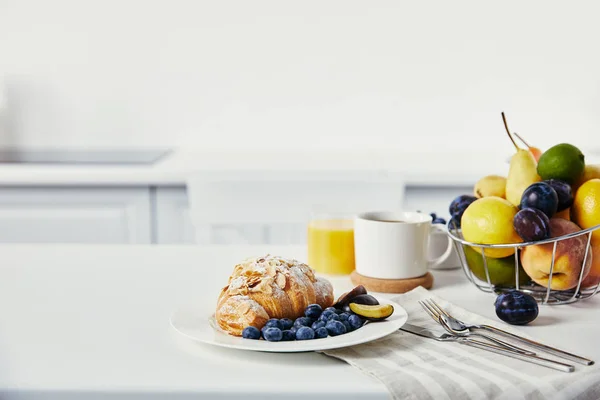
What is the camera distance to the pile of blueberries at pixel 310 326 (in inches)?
30.4

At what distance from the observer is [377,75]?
8.98 feet

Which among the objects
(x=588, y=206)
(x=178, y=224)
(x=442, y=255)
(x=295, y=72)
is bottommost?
(x=178, y=224)

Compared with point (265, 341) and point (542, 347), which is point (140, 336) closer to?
point (265, 341)


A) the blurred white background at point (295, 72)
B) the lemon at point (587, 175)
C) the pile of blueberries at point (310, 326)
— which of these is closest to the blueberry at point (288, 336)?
the pile of blueberries at point (310, 326)

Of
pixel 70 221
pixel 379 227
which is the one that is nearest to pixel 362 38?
pixel 70 221

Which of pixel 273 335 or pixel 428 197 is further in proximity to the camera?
pixel 428 197

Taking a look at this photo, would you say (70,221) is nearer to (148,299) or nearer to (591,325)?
(148,299)

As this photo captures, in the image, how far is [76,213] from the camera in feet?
7.36

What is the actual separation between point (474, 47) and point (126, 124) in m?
1.32

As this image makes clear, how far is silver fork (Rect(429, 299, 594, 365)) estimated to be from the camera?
746mm

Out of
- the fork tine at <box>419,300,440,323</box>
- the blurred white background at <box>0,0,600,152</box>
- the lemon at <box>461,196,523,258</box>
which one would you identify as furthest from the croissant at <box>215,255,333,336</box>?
the blurred white background at <box>0,0,600,152</box>

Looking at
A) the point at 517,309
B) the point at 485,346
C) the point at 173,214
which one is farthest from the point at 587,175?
the point at 173,214

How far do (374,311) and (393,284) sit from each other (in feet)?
0.73

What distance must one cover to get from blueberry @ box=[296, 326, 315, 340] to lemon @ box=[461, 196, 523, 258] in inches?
12.9
